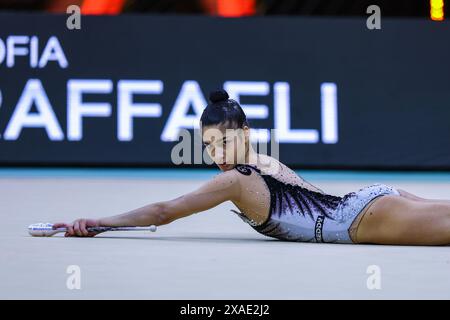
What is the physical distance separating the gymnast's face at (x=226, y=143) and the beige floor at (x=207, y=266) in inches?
17.3

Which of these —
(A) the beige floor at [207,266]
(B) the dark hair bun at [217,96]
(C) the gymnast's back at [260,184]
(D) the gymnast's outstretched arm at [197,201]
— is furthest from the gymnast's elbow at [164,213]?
(B) the dark hair bun at [217,96]

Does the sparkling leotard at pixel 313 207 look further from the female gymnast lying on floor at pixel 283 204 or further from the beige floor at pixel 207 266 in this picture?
the beige floor at pixel 207 266

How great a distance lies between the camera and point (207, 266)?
4.00 metres

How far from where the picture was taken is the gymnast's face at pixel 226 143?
4.62 m

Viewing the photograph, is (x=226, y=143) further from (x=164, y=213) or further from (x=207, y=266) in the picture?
(x=207, y=266)

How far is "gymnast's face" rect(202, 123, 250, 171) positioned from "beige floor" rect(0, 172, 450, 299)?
1.44 feet

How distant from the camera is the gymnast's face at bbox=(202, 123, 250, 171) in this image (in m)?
4.62

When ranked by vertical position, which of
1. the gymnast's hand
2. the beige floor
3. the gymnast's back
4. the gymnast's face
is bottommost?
the beige floor

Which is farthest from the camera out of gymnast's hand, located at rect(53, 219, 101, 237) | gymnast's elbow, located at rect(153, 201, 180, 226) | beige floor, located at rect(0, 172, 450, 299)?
gymnast's hand, located at rect(53, 219, 101, 237)

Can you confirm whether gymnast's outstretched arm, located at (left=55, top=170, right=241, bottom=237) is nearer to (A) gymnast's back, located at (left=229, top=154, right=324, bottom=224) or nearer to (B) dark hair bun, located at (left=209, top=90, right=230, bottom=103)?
(A) gymnast's back, located at (left=229, top=154, right=324, bottom=224)

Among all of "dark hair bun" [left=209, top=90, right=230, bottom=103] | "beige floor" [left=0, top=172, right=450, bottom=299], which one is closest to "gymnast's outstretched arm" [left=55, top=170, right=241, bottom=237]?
"beige floor" [left=0, top=172, right=450, bottom=299]

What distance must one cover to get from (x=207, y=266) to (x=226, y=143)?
32.8 inches

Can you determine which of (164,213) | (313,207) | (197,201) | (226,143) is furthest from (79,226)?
(313,207)

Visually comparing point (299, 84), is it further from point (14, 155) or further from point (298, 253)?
point (298, 253)
